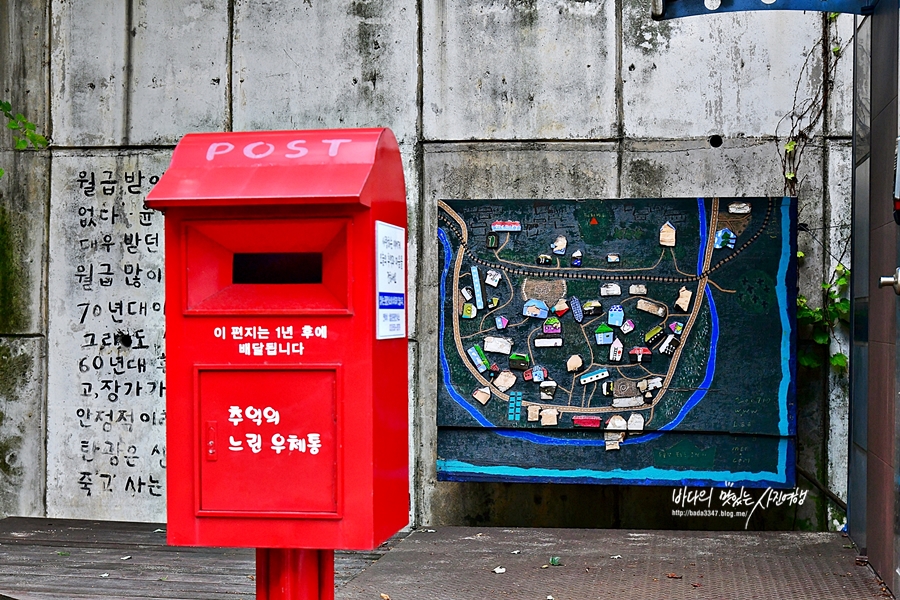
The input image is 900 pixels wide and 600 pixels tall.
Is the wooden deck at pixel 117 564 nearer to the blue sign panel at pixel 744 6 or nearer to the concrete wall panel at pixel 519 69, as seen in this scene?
the concrete wall panel at pixel 519 69

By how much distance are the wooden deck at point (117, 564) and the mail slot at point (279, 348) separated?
199cm

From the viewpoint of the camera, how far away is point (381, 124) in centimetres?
709

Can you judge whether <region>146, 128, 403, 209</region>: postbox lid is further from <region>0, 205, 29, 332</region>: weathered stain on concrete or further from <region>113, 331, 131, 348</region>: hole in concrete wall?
<region>0, 205, 29, 332</region>: weathered stain on concrete

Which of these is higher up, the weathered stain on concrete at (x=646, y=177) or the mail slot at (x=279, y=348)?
the weathered stain on concrete at (x=646, y=177)

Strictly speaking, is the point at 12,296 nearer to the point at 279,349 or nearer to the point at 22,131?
the point at 22,131

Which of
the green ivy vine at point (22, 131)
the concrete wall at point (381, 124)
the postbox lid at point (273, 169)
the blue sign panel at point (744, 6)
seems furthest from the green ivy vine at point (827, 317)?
the green ivy vine at point (22, 131)

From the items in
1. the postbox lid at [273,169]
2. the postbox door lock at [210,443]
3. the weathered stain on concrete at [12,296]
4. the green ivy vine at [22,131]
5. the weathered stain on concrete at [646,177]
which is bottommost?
the postbox door lock at [210,443]

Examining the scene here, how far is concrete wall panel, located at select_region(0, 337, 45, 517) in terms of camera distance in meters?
7.37

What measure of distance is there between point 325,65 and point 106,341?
8.36ft

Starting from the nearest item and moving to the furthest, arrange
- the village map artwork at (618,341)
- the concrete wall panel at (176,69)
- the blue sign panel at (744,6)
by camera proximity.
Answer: the blue sign panel at (744,6), the village map artwork at (618,341), the concrete wall panel at (176,69)

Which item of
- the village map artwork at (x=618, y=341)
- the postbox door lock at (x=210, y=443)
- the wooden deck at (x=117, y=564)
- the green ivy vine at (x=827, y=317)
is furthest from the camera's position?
the green ivy vine at (x=827, y=317)

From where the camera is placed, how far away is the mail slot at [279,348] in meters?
3.36

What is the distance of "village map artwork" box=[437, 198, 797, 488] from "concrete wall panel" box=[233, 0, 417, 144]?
3.23 ft

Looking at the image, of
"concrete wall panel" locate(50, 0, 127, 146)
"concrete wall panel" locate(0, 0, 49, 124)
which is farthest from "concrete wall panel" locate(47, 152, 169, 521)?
"concrete wall panel" locate(0, 0, 49, 124)
